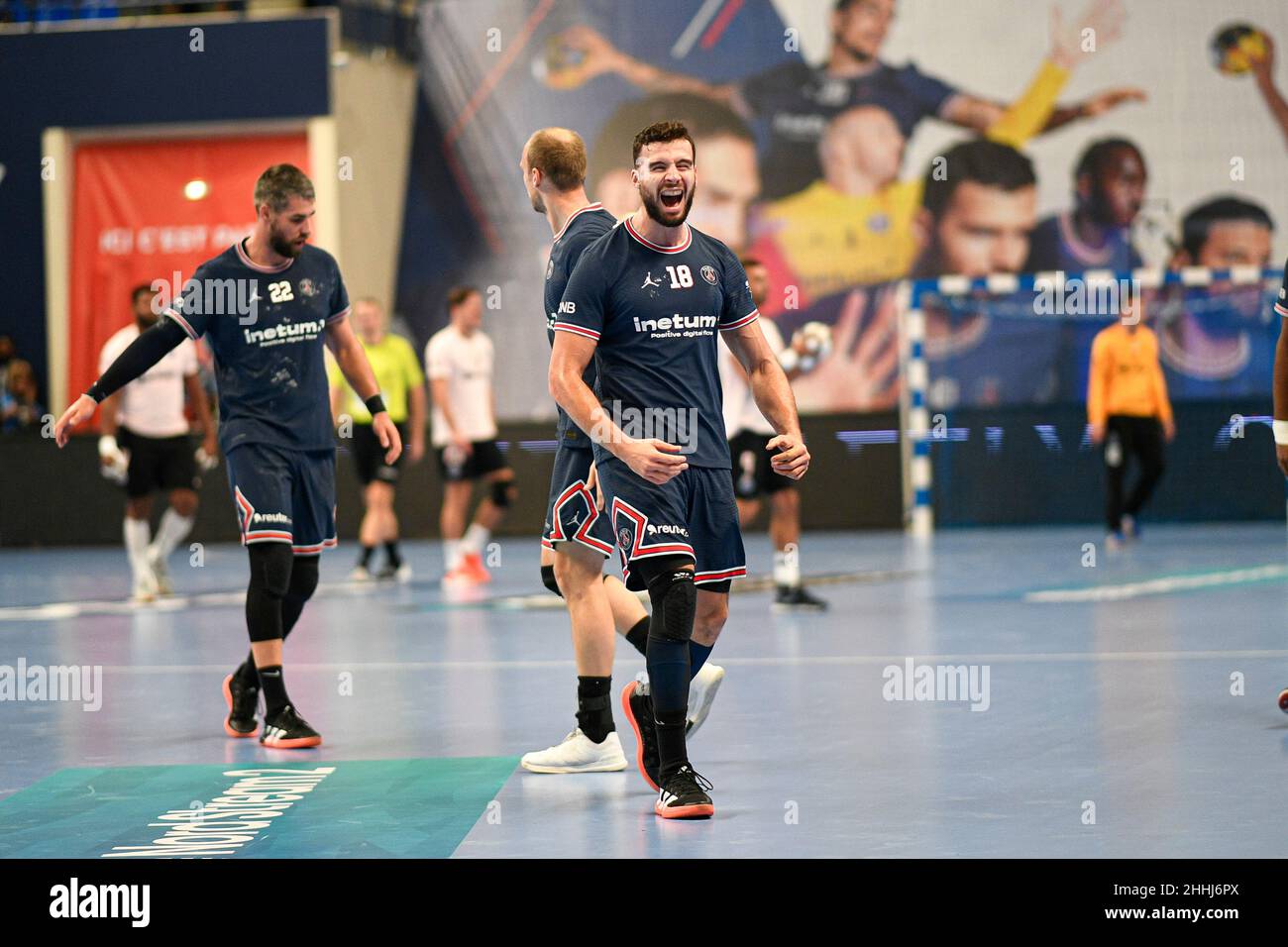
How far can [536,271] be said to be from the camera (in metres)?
19.4

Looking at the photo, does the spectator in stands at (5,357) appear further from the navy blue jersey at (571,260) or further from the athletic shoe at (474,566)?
the navy blue jersey at (571,260)

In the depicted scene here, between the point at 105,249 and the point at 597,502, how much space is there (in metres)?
15.3

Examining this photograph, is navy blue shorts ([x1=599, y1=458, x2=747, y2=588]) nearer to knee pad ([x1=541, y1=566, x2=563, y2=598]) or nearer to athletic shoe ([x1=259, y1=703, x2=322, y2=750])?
knee pad ([x1=541, y1=566, x2=563, y2=598])

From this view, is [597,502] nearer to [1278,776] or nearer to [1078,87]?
[1278,776]

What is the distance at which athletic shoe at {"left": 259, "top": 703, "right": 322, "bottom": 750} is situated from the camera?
6.52 meters

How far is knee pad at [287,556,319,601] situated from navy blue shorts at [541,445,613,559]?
1489 millimetres

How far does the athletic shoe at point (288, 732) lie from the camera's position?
6.52 metres

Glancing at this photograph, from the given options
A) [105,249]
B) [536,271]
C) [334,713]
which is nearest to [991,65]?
→ [536,271]

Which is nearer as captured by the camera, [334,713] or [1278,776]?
[1278,776]

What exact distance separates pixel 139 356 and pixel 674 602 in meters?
2.69

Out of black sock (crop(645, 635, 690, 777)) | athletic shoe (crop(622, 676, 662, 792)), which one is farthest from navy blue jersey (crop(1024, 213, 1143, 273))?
black sock (crop(645, 635, 690, 777))

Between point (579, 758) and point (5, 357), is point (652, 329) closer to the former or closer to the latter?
point (579, 758)
